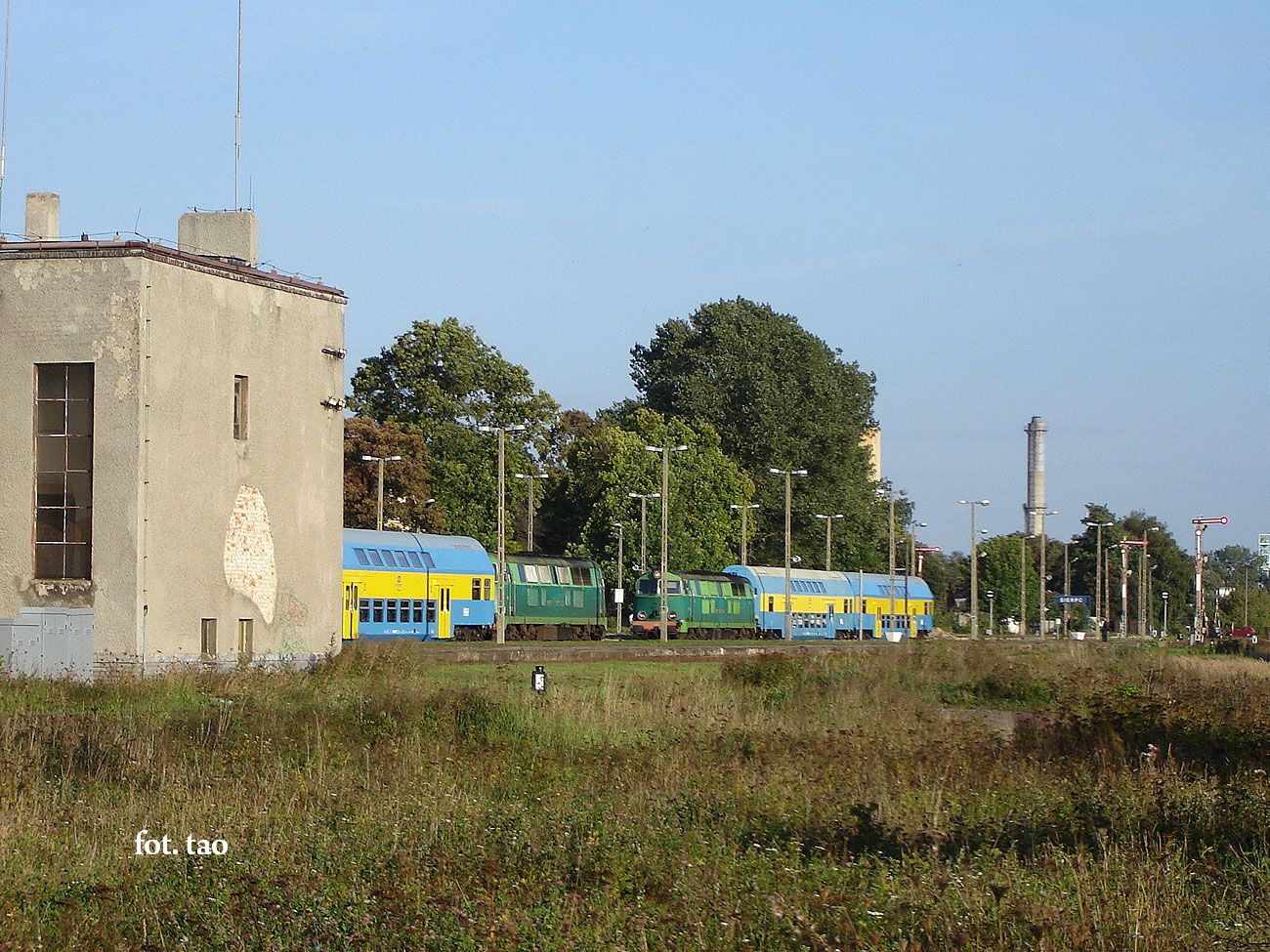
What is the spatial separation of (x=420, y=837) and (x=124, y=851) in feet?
7.41

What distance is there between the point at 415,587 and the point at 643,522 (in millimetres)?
27801

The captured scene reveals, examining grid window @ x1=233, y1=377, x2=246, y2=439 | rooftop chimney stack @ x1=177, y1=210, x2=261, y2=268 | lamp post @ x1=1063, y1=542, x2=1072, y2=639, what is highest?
rooftop chimney stack @ x1=177, y1=210, x2=261, y2=268

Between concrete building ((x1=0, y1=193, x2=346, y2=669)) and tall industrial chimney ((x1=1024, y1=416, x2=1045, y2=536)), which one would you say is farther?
tall industrial chimney ((x1=1024, y1=416, x2=1045, y2=536))

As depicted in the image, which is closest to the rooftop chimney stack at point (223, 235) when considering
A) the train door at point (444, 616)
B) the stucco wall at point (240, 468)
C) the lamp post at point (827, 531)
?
the stucco wall at point (240, 468)

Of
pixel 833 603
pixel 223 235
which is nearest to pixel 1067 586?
pixel 833 603

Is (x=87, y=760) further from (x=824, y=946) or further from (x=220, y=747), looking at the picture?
(x=824, y=946)

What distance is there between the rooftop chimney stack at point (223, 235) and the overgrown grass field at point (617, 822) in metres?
13.8

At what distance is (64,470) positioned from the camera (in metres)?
31.4

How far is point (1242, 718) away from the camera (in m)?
21.4

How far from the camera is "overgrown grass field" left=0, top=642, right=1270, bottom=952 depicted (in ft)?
32.9

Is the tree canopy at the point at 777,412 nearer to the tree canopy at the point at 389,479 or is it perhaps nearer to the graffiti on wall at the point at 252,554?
the tree canopy at the point at 389,479

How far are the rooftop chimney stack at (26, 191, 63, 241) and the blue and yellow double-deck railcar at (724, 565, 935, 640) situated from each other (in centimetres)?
4479

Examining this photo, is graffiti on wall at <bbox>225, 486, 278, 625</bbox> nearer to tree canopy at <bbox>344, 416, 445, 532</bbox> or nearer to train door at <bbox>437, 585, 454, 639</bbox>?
train door at <bbox>437, 585, 454, 639</bbox>

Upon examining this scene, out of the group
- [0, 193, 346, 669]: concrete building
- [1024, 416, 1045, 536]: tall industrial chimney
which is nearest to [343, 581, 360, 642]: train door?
[0, 193, 346, 669]: concrete building
